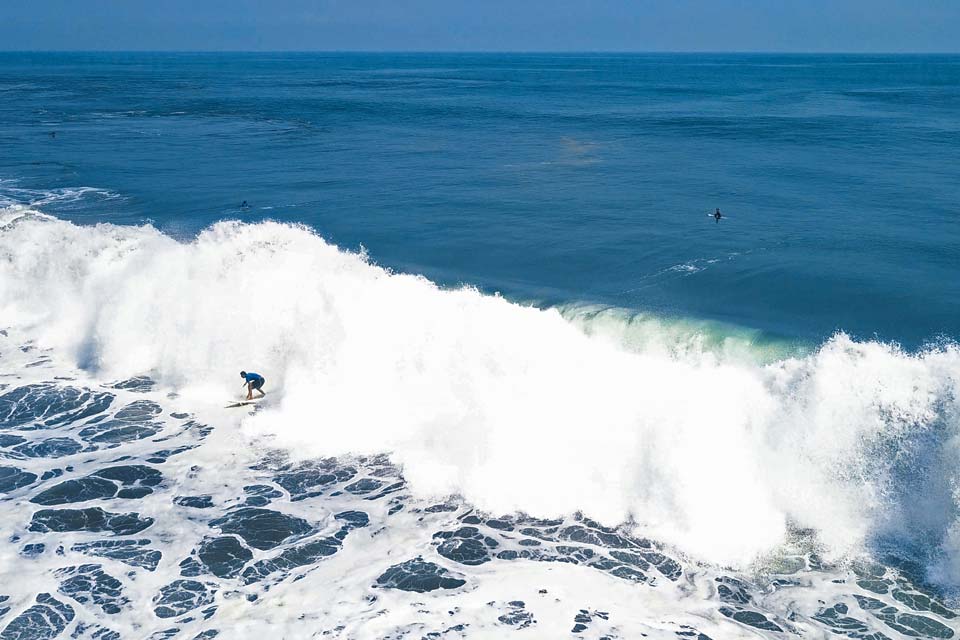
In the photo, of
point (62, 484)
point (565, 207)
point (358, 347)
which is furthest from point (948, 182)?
point (62, 484)

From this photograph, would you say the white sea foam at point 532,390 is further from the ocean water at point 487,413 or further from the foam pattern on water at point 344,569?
the foam pattern on water at point 344,569

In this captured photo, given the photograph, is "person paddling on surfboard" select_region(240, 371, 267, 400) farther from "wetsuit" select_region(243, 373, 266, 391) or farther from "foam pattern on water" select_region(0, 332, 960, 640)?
"foam pattern on water" select_region(0, 332, 960, 640)

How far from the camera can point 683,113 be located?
278ft

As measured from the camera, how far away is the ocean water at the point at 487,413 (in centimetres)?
1563

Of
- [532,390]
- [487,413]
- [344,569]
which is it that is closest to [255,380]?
[487,413]

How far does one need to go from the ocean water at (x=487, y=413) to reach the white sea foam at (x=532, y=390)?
81mm

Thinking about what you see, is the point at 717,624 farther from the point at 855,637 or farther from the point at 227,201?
the point at 227,201

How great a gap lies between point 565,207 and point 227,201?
1758 cm

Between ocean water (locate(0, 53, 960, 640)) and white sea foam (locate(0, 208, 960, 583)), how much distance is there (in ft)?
0.26

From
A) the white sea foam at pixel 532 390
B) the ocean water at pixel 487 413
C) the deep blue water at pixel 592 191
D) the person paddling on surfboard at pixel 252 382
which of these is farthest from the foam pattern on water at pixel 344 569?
the deep blue water at pixel 592 191

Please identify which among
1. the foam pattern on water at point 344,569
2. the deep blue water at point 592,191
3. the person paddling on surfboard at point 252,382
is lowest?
the foam pattern on water at point 344,569

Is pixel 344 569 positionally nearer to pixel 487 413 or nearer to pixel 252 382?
pixel 487 413

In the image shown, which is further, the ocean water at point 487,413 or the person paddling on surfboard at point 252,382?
the person paddling on surfboard at point 252,382

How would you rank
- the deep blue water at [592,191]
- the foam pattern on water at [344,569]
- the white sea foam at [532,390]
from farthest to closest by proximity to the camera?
1. the deep blue water at [592,191]
2. the white sea foam at [532,390]
3. the foam pattern on water at [344,569]
